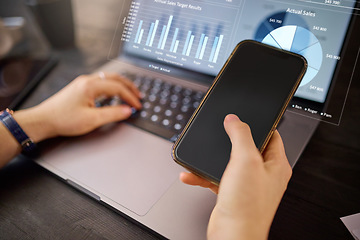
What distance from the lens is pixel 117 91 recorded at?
1.58ft

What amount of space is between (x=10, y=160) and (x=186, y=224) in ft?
0.97

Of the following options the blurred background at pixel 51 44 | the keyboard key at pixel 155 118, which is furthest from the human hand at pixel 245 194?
the blurred background at pixel 51 44

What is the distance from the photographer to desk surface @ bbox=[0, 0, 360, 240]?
330 mm

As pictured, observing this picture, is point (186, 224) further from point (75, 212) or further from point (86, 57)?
point (86, 57)

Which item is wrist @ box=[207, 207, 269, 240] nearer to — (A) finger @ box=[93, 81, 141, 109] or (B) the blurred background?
(A) finger @ box=[93, 81, 141, 109]

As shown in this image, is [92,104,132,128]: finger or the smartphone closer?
the smartphone

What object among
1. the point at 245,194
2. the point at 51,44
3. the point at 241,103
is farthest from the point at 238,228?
the point at 51,44

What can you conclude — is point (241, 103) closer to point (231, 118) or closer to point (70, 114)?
point (231, 118)

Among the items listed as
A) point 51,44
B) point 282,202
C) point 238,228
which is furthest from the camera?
point 51,44

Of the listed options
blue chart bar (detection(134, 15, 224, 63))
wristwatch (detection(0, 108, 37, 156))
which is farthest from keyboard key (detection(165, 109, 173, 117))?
wristwatch (detection(0, 108, 37, 156))

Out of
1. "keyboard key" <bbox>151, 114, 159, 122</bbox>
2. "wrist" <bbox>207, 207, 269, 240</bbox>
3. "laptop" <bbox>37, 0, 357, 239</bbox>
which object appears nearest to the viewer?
"wrist" <bbox>207, 207, 269, 240</bbox>

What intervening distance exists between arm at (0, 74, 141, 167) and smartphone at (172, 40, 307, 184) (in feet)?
0.62

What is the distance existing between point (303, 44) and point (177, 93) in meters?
0.23

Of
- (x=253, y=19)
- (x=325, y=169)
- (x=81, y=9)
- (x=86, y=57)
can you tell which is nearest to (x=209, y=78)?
(x=253, y=19)
